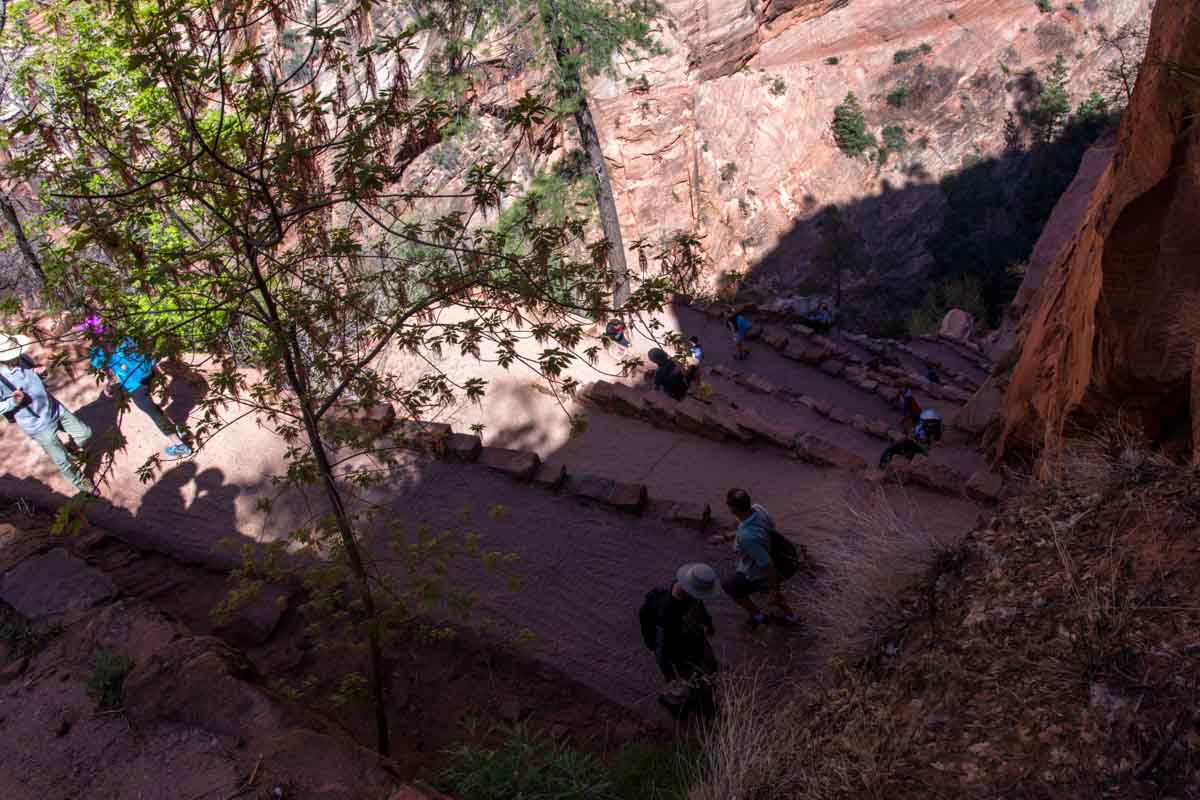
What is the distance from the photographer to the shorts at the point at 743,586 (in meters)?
6.20

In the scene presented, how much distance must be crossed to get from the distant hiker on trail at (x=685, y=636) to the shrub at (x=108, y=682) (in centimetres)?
361

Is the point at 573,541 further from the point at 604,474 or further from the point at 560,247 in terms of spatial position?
the point at 560,247

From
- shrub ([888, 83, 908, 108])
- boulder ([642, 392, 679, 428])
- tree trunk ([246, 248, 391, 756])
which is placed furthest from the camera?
shrub ([888, 83, 908, 108])

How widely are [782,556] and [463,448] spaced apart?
4.20 metres

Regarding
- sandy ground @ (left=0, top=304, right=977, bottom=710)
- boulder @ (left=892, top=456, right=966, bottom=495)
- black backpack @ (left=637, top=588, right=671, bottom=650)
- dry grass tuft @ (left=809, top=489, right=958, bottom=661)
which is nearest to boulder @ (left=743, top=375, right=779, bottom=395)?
sandy ground @ (left=0, top=304, right=977, bottom=710)

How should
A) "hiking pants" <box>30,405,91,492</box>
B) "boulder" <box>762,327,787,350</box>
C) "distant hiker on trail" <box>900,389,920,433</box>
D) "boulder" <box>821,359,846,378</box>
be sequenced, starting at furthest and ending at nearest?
"boulder" <box>762,327,787,350</box> < "boulder" <box>821,359,846,378</box> < "distant hiker on trail" <box>900,389,920,433</box> < "hiking pants" <box>30,405,91,492</box>

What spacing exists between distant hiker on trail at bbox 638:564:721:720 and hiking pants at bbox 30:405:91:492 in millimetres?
6344

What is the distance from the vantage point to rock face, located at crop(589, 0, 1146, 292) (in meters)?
31.5

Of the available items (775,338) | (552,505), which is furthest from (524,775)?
(775,338)

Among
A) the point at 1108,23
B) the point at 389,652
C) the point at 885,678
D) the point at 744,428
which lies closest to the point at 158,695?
the point at 389,652

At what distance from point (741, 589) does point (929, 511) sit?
258 cm

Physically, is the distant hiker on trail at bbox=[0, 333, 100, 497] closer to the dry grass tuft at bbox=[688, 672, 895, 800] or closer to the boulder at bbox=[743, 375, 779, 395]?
the dry grass tuft at bbox=[688, 672, 895, 800]

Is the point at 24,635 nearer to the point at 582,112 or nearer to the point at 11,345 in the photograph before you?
the point at 11,345

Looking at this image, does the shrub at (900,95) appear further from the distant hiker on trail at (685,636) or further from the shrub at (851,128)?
the distant hiker on trail at (685,636)
